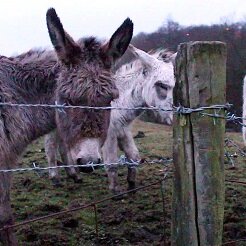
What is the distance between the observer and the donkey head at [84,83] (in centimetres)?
383

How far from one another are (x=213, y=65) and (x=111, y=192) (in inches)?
178

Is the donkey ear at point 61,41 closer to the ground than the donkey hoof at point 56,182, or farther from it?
farther from it

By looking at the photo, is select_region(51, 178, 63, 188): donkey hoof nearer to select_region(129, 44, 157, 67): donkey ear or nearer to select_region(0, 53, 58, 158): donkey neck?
select_region(129, 44, 157, 67): donkey ear

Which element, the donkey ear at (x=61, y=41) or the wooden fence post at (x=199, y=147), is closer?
the wooden fence post at (x=199, y=147)

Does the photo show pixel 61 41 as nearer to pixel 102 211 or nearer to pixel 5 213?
pixel 5 213

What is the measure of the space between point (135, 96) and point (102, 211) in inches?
81.6

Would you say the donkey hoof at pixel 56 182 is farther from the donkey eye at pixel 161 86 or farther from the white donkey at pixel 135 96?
the donkey eye at pixel 161 86

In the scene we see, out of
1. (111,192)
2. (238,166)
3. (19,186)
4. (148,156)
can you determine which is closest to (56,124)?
(111,192)

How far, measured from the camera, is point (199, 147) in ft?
8.39

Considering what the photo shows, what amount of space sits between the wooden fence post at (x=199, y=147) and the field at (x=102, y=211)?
1214 mm

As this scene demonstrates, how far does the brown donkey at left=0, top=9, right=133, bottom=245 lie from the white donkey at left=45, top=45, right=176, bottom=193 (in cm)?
237

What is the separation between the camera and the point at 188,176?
2.61m

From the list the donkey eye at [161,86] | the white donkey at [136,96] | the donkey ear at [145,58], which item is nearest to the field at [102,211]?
the white donkey at [136,96]

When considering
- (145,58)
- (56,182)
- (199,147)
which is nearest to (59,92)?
(199,147)
